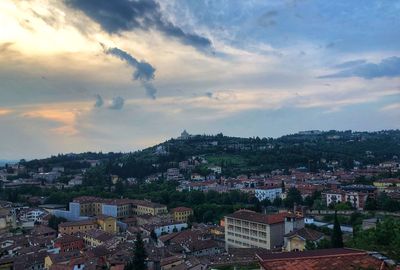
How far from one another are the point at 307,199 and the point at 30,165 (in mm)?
75910

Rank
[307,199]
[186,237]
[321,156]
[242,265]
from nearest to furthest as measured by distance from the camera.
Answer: [242,265] → [186,237] → [307,199] → [321,156]

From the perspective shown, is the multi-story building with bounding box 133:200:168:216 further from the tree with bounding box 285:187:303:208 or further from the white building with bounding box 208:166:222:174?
the white building with bounding box 208:166:222:174

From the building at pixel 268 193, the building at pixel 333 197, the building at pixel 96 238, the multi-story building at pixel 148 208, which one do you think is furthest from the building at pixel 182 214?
the building at pixel 333 197

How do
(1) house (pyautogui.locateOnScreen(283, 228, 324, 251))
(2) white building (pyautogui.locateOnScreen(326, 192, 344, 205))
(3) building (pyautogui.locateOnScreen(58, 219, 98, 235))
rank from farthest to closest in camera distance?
(2) white building (pyautogui.locateOnScreen(326, 192, 344, 205))
(3) building (pyautogui.locateOnScreen(58, 219, 98, 235))
(1) house (pyautogui.locateOnScreen(283, 228, 324, 251))

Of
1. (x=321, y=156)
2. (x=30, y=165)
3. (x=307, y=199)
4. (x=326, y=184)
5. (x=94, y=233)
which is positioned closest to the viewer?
(x=94, y=233)

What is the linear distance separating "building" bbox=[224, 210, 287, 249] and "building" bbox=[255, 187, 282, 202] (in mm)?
21537

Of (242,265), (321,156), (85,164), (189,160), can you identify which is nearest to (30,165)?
(85,164)

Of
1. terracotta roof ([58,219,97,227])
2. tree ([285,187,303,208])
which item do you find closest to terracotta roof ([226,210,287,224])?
tree ([285,187,303,208])

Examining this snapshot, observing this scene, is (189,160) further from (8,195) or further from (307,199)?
(307,199)

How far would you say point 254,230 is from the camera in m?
34.1

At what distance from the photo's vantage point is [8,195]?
207ft

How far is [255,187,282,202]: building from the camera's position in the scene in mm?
58156

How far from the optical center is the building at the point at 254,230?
32969 mm

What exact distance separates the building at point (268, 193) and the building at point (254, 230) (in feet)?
70.7
